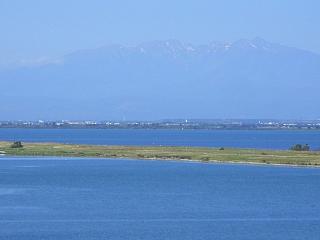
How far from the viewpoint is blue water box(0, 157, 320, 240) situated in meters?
42.9

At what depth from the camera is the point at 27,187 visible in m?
63.3

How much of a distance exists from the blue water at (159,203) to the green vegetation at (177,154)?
669 cm

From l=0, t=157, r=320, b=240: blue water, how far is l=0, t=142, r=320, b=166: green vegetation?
6688mm

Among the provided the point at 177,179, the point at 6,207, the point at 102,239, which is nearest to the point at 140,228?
the point at 102,239

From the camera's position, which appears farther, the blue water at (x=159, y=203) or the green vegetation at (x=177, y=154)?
the green vegetation at (x=177, y=154)

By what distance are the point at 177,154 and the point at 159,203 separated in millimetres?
45387

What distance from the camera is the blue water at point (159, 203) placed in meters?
42.9

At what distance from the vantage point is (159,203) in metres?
53.5

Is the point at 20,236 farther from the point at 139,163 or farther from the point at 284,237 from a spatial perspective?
the point at 139,163

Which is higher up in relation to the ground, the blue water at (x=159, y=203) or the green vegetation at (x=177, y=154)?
the green vegetation at (x=177, y=154)

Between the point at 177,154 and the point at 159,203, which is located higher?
the point at 177,154

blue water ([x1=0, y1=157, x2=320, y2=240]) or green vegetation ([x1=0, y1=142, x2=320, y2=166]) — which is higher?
green vegetation ([x1=0, y1=142, x2=320, y2=166])

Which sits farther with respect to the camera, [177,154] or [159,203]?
[177,154]

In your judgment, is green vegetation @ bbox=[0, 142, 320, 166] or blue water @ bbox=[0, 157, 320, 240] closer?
blue water @ bbox=[0, 157, 320, 240]
